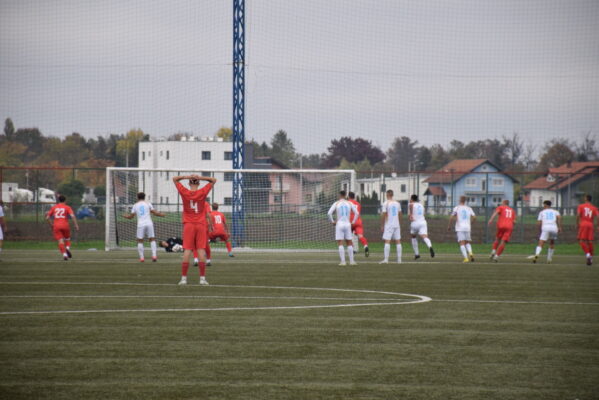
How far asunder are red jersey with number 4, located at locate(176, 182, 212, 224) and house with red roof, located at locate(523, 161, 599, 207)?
29491 millimetres

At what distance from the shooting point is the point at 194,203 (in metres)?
16.9

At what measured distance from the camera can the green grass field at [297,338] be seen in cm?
777

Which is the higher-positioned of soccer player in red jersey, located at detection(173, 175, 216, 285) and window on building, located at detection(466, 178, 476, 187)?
window on building, located at detection(466, 178, 476, 187)

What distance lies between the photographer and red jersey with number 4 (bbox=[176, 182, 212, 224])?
16.9 metres

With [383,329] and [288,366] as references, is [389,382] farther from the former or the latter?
[383,329]

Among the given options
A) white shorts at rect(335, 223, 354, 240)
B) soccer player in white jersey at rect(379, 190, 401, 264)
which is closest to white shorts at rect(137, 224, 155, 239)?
white shorts at rect(335, 223, 354, 240)

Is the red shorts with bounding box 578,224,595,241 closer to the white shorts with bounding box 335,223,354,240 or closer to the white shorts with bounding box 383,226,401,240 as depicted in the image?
the white shorts with bounding box 383,226,401,240

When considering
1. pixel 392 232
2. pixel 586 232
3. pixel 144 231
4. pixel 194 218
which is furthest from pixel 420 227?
pixel 194 218

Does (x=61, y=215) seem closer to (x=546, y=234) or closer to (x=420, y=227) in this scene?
(x=420, y=227)

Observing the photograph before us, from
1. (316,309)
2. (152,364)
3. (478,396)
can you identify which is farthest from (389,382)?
(316,309)

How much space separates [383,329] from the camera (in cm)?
1130

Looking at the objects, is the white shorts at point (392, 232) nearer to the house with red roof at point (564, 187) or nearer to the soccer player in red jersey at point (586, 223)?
the soccer player in red jersey at point (586, 223)

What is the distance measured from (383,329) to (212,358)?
123 inches

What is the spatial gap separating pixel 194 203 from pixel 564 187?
57882mm
